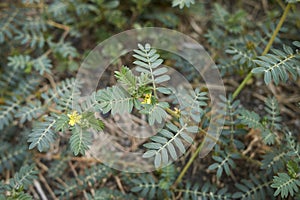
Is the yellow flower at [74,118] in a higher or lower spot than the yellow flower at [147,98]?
higher

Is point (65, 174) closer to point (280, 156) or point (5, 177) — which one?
point (5, 177)

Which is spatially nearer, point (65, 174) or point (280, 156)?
point (280, 156)

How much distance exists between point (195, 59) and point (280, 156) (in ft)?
2.16

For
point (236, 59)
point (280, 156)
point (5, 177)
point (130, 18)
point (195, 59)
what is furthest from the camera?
point (130, 18)

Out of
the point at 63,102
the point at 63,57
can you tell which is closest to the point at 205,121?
the point at 63,102

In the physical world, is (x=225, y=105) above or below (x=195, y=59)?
below

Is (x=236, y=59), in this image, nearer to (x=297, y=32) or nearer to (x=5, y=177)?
(x=297, y=32)

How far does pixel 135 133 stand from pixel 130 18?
703 millimetres

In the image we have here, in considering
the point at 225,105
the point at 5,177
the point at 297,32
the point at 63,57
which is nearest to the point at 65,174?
the point at 5,177

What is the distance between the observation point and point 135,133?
78.1 inches

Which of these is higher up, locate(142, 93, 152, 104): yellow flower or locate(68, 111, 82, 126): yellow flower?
locate(68, 111, 82, 126): yellow flower

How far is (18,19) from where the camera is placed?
6.98 ft

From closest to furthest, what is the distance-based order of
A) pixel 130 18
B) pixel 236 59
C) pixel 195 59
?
pixel 236 59 → pixel 195 59 → pixel 130 18

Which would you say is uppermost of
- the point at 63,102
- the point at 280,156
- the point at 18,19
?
the point at 18,19
